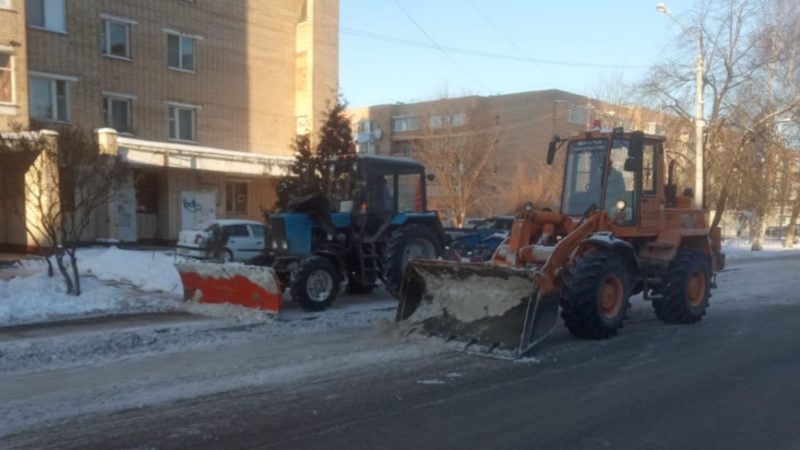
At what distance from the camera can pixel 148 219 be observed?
27531 mm

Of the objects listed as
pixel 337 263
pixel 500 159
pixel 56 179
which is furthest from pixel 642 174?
pixel 500 159

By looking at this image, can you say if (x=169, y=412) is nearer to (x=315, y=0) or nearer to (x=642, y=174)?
(x=642, y=174)

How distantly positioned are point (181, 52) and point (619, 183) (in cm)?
2288

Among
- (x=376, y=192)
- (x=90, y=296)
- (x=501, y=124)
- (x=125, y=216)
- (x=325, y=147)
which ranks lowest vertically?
(x=90, y=296)

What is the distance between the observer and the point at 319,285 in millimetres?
11891

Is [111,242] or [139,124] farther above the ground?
[139,124]

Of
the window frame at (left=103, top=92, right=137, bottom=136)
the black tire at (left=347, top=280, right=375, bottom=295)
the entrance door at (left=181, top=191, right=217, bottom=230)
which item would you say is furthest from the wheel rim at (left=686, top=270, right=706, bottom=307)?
the window frame at (left=103, top=92, right=137, bottom=136)

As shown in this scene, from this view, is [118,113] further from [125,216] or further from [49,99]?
[125,216]

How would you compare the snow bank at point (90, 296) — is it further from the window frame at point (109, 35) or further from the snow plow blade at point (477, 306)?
the window frame at point (109, 35)

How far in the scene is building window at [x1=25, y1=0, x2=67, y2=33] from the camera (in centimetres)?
2370

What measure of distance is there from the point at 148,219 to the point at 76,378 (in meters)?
21.1

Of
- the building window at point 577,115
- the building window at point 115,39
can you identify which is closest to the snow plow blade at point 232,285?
the building window at point 115,39

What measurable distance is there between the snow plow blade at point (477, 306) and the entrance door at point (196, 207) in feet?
65.5

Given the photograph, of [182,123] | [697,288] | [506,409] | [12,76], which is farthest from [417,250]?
[182,123]
